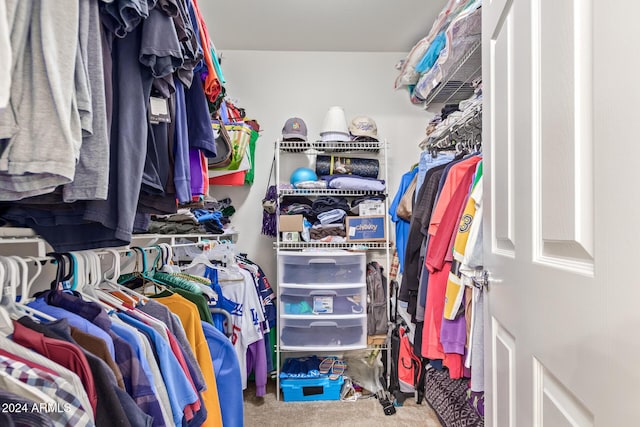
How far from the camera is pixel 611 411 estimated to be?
0.38 metres

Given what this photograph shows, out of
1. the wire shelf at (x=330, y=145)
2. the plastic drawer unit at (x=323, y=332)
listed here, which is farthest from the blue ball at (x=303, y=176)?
the plastic drawer unit at (x=323, y=332)

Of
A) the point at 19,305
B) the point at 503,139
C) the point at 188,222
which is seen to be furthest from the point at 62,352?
the point at 188,222

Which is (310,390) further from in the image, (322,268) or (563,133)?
(563,133)

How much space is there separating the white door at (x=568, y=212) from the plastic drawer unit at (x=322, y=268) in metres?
1.50

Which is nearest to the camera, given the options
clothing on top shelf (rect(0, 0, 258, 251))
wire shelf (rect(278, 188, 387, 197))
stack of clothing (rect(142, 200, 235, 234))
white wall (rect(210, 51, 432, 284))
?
clothing on top shelf (rect(0, 0, 258, 251))

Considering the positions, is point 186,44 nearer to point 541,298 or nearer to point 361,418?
point 541,298

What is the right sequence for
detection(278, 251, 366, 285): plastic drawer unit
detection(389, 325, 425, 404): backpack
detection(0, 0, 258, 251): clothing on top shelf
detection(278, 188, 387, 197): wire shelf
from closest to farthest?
1. detection(0, 0, 258, 251): clothing on top shelf
2. detection(389, 325, 425, 404): backpack
3. detection(278, 251, 366, 285): plastic drawer unit
4. detection(278, 188, 387, 197): wire shelf

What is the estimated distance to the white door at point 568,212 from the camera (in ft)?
1.17

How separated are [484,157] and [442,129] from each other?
106 cm

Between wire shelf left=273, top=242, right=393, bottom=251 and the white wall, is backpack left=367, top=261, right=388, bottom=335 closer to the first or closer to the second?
wire shelf left=273, top=242, right=393, bottom=251

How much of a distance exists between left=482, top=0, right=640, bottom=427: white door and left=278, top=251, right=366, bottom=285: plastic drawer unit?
1.50 m

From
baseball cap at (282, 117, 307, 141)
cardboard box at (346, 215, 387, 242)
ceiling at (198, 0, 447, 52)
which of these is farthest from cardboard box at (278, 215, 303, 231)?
ceiling at (198, 0, 447, 52)

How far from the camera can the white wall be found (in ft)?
8.96

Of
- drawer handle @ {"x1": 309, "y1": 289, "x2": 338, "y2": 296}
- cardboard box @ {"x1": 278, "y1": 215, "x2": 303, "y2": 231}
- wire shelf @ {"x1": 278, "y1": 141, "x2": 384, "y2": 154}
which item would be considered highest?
wire shelf @ {"x1": 278, "y1": 141, "x2": 384, "y2": 154}
